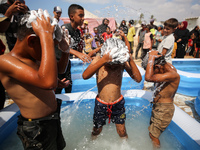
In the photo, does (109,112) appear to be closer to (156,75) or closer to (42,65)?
(156,75)

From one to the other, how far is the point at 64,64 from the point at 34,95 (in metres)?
0.62

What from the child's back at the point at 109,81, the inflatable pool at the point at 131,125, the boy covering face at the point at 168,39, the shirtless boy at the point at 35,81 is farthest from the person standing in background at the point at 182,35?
the shirtless boy at the point at 35,81

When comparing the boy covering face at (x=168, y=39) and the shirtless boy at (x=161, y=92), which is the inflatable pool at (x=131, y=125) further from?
the boy covering face at (x=168, y=39)

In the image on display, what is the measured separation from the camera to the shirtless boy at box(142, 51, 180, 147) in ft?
6.88

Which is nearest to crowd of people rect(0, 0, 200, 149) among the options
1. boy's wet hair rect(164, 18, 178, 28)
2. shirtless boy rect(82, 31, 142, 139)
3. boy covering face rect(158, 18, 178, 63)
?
shirtless boy rect(82, 31, 142, 139)

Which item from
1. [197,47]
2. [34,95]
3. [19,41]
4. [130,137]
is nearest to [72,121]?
[130,137]

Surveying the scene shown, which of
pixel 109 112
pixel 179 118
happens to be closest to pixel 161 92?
pixel 179 118

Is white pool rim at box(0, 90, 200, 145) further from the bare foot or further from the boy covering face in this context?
the boy covering face

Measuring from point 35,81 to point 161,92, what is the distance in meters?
2.02

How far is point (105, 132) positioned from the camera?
2830 mm

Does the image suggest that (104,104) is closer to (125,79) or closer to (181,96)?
(125,79)

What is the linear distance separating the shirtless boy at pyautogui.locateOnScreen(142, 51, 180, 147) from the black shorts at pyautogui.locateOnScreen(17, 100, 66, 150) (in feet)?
5.22

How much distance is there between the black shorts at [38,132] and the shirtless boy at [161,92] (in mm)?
1592

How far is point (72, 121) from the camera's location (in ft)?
10.4
